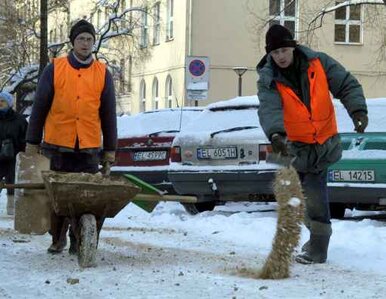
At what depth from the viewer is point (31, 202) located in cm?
692

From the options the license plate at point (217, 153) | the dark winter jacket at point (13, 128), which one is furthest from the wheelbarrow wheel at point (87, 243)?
the dark winter jacket at point (13, 128)

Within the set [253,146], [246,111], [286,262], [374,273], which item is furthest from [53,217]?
[246,111]

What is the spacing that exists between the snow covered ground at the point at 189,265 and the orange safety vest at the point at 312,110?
104 cm

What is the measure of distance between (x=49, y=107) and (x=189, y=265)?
5.69 ft

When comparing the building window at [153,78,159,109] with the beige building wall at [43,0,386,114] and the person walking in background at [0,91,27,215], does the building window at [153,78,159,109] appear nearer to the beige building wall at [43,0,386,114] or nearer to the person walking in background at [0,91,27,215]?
the beige building wall at [43,0,386,114]

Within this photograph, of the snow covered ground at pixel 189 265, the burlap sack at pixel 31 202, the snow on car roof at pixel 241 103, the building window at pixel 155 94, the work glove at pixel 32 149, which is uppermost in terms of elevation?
the building window at pixel 155 94

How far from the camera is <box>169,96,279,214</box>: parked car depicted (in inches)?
388

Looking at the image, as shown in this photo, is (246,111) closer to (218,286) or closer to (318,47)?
(218,286)

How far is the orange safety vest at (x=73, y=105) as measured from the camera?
255 inches

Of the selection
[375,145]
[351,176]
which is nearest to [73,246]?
[351,176]

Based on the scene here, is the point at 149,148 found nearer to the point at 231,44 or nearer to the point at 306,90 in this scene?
the point at 306,90

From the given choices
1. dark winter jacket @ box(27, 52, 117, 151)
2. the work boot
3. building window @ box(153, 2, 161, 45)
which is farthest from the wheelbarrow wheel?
building window @ box(153, 2, 161, 45)

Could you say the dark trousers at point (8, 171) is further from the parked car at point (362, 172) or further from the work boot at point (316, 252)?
the work boot at point (316, 252)

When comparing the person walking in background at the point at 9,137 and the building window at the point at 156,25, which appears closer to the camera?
the person walking in background at the point at 9,137
